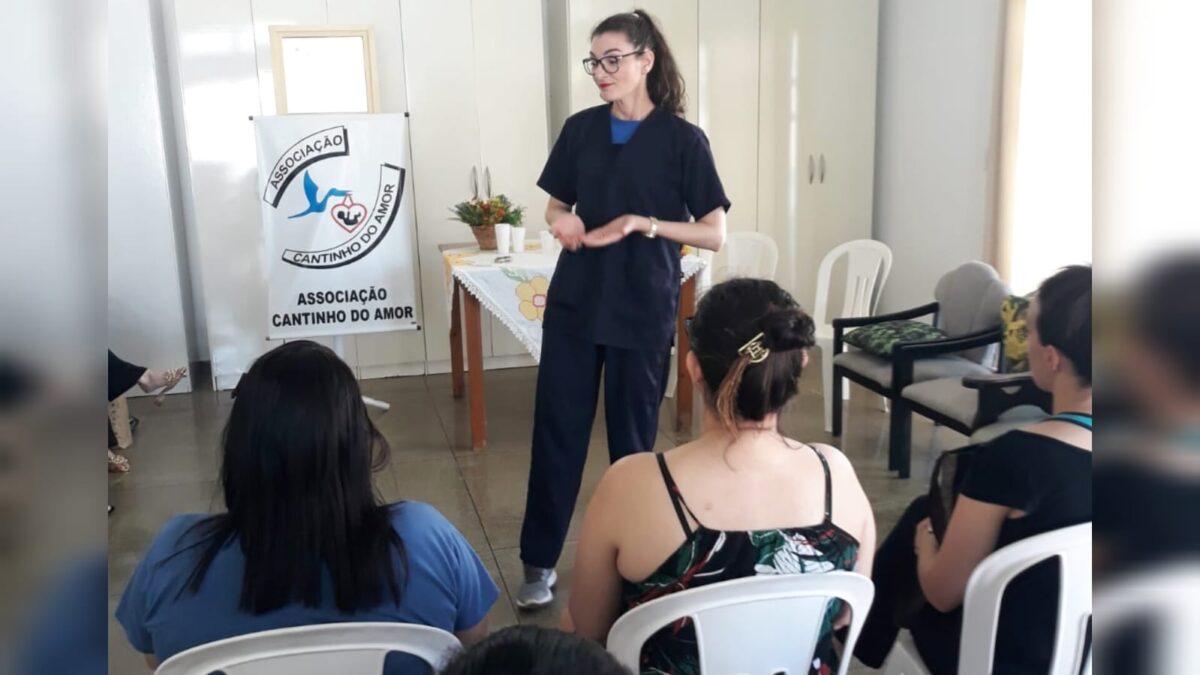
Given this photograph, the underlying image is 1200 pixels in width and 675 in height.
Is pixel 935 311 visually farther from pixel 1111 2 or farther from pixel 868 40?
pixel 1111 2

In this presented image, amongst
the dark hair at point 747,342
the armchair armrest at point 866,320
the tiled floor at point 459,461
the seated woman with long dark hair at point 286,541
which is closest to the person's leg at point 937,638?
the dark hair at point 747,342

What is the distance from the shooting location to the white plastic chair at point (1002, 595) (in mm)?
1134

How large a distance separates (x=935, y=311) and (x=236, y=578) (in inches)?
115

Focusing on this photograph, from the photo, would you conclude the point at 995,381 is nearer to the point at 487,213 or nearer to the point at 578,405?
the point at 578,405

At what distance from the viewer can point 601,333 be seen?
2078mm

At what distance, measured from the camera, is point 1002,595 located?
4.10 feet

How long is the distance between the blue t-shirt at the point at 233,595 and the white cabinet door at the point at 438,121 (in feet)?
11.2

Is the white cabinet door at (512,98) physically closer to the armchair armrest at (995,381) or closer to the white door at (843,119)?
the white door at (843,119)

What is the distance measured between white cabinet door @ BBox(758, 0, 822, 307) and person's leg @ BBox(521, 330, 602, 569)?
2.97 metres

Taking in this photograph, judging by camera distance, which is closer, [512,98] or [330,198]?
[330,198]

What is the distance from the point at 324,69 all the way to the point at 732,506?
151 inches

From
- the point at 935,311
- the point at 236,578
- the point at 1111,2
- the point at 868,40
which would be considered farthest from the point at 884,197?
the point at 1111,2

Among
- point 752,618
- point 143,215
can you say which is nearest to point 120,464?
point 143,215

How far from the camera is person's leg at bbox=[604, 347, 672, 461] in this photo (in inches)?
83.0
